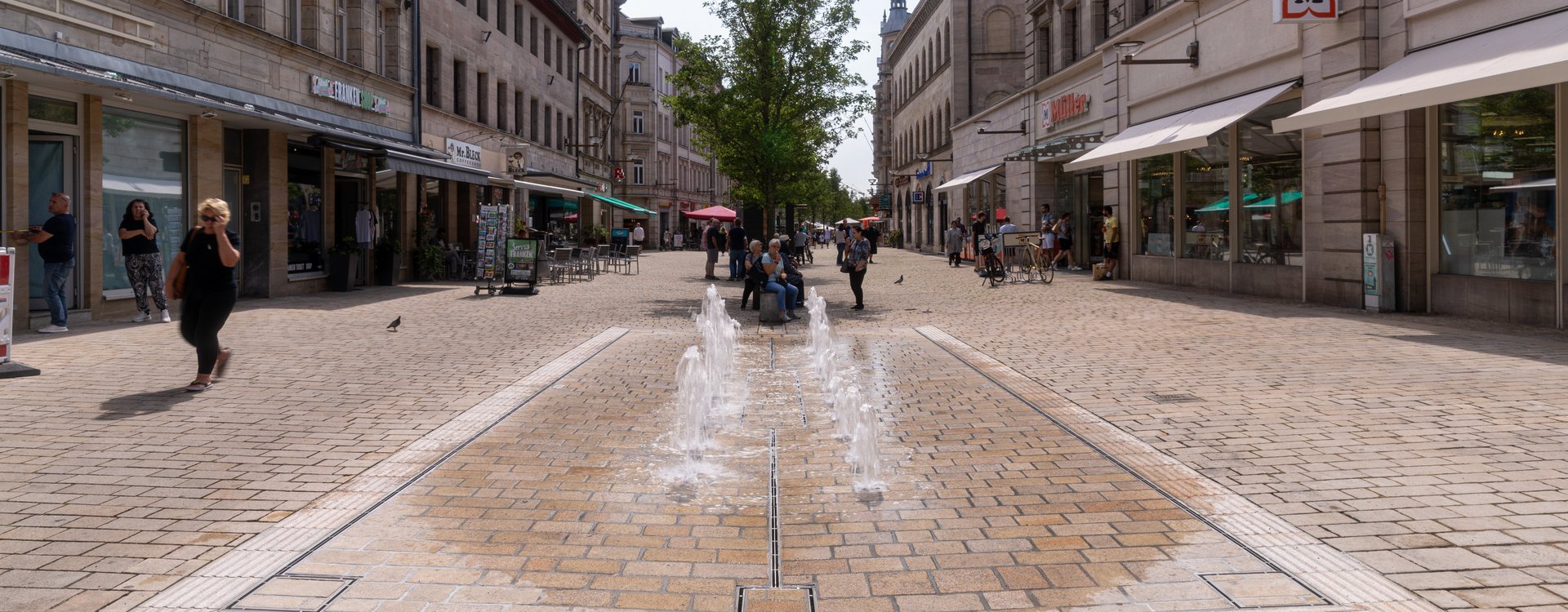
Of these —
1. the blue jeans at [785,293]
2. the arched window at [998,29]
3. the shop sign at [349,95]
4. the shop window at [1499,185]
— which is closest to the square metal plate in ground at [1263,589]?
the shop window at [1499,185]

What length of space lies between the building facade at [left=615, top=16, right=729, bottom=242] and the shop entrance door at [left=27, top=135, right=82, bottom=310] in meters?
56.2

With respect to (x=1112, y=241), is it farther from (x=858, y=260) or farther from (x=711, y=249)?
(x=711, y=249)

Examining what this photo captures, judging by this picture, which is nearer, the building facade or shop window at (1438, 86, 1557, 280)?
shop window at (1438, 86, 1557, 280)

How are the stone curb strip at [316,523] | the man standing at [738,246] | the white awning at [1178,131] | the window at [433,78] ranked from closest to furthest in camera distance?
the stone curb strip at [316,523] → the white awning at [1178,131] → the man standing at [738,246] → the window at [433,78]

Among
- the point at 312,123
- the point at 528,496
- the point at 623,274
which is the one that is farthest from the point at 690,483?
the point at 623,274

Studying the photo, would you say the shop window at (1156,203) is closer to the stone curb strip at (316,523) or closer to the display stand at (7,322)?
the stone curb strip at (316,523)

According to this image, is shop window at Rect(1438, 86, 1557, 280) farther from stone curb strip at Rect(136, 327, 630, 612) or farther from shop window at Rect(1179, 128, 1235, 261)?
stone curb strip at Rect(136, 327, 630, 612)

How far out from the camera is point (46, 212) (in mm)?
13391

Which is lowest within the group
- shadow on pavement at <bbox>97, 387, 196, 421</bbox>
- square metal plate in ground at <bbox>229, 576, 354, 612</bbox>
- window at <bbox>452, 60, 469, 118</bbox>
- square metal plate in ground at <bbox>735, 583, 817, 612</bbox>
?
square metal plate in ground at <bbox>735, 583, 817, 612</bbox>

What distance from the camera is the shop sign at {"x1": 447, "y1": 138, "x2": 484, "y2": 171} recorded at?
1126 inches

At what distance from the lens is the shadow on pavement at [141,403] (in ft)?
23.9

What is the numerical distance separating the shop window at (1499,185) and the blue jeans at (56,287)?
1626 cm

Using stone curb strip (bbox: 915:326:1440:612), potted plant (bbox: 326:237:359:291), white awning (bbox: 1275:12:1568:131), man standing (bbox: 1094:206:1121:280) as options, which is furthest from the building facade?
stone curb strip (bbox: 915:326:1440:612)

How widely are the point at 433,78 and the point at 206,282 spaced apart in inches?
802
